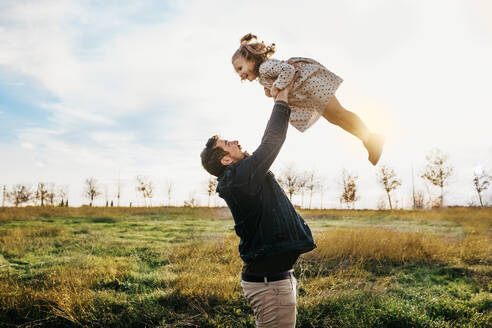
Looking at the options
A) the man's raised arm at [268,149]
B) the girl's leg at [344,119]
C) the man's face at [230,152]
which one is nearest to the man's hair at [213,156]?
the man's face at [230,152]

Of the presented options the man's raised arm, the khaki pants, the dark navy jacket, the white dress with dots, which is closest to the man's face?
the dark navy jacket

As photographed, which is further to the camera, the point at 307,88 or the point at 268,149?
the point at 307,88

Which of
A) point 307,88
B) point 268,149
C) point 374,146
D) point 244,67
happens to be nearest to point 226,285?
point 374,146

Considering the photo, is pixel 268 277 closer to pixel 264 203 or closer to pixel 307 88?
pixel 264 203

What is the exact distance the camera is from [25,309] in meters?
5.86

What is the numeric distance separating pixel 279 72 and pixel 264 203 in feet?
3.56

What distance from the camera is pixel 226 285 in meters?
6.67

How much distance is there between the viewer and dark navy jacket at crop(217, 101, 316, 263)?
2125mm

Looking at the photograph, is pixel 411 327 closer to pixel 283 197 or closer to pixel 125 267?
pixel 283 197

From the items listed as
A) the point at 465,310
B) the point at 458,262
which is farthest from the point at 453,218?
the point at 465,310

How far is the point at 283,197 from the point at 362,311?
14.6 ft

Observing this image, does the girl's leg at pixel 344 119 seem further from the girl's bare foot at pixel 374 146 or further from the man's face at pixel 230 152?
the man's face at pixel 230 152

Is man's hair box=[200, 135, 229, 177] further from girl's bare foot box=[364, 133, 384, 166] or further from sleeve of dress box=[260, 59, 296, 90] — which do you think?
girl's bare foot box=[364, 133, 384, 166]

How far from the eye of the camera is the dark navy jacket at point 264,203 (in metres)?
2.12
